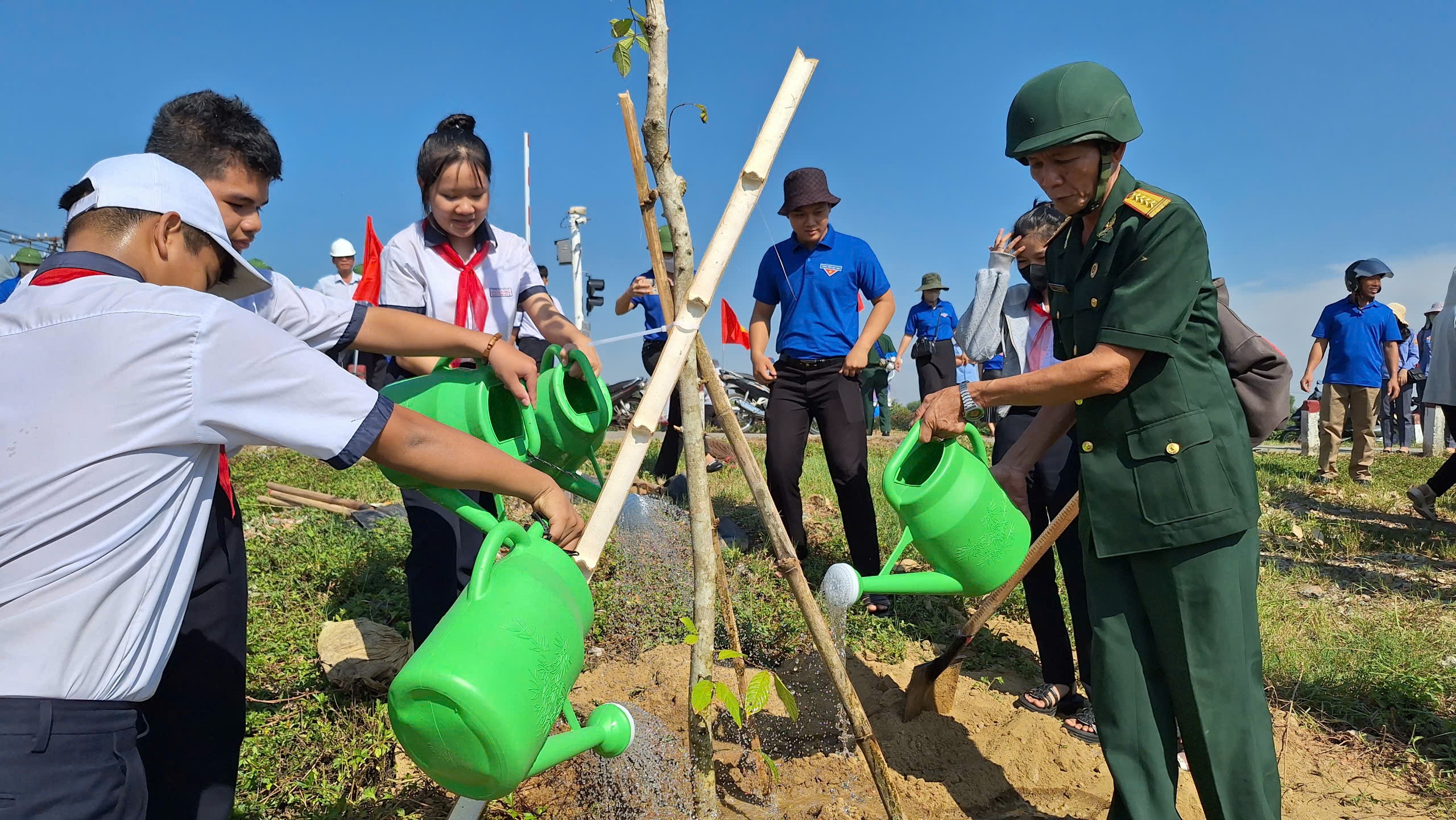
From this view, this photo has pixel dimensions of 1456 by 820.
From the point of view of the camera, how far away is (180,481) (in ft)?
4.18

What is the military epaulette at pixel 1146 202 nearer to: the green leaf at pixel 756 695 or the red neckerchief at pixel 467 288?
the green leaf at pixel 756 695

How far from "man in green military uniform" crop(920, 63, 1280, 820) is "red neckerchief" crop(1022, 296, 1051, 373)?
1296 millimetres

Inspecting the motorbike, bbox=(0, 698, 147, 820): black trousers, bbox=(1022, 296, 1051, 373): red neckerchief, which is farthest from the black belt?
the motorbike

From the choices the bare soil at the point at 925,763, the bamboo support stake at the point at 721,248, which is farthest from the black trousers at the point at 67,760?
the bare soil at the point at 925,763

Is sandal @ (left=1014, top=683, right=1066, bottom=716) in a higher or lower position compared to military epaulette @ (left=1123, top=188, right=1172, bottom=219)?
lower

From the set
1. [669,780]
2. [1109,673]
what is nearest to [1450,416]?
[1109,673]

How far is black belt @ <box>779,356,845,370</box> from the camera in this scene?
13.4 ft

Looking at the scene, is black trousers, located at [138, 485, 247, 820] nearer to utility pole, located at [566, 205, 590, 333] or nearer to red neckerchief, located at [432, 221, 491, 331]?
red neckerchief, located at [432, 221, 491, 331]

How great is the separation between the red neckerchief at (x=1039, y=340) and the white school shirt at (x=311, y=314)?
2262mm

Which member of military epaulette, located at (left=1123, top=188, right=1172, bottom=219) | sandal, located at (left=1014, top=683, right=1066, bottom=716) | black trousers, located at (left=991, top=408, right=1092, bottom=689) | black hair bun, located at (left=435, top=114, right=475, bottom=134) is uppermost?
black hair bun, located at (left=435, top=114, right=475, bottom=134)

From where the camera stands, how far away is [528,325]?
2869 mm

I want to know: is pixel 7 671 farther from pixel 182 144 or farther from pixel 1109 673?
pixel 1109 673

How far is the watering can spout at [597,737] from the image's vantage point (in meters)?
1.38

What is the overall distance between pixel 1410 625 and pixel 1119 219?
3.05m
